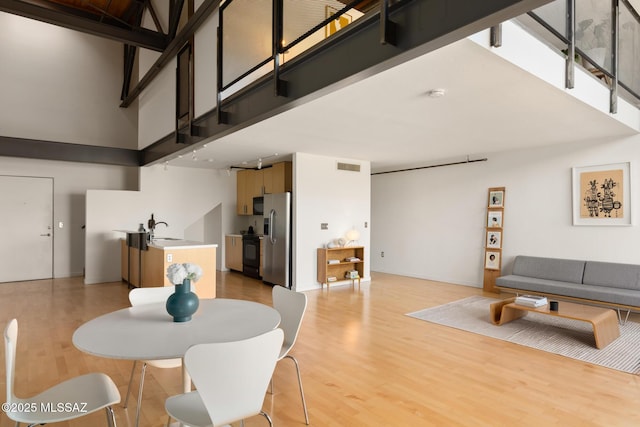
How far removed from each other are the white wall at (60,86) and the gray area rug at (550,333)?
7801 mm

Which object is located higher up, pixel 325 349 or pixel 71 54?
pixel 71 54

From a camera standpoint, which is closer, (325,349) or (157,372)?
(157,372)

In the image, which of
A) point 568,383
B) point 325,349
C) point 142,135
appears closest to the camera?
point 568,383

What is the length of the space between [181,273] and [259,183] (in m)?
5.90

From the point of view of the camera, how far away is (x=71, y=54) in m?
7.83

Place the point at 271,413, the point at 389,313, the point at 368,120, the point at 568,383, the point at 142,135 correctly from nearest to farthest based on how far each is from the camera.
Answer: the point at 271,413, the point at 568,383, the point at 368,120, the point at 389,313, the point at 142,135

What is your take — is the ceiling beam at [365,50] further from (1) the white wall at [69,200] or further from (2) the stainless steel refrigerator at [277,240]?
(1) the white wall at [69,200]

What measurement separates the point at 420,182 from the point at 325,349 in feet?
16.8

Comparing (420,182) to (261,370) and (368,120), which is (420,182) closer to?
(368,120)

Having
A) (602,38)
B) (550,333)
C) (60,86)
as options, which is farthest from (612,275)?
(60,86)

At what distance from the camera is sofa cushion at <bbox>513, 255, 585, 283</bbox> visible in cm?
539

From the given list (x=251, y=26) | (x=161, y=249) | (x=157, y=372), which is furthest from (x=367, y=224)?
(x=157, y=372)

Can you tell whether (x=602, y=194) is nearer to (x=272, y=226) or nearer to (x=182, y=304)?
(x=272, y=226)

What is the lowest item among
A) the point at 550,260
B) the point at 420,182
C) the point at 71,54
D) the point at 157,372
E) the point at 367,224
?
the point at 157,372
